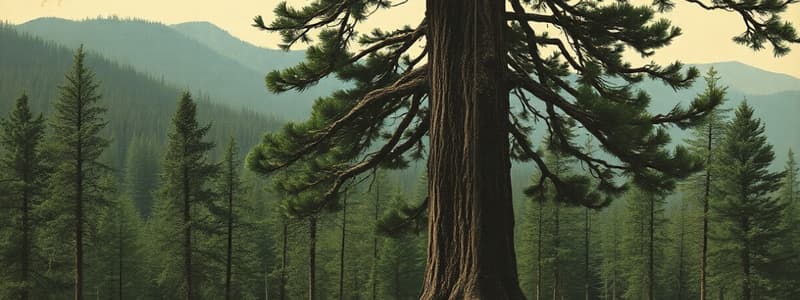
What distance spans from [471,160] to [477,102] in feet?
1.52

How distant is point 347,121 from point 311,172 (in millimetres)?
736

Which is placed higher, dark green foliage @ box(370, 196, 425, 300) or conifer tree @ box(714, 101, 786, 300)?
conifer tree @ box(714, 101, 786, 300)

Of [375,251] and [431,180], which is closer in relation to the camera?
[431,180]

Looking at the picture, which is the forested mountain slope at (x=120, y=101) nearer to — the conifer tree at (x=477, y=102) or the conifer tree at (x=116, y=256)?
the conifer tree at (x=116, y=256)

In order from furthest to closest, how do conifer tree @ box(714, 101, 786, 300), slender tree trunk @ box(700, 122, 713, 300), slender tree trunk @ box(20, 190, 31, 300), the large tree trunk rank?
1. conifer tree @ box(714, 101, 786, 300)
2. slender tree trunk @ box(700, 122, 713, 300)
3. slender tree trunk @ box(20, 190, 31, 300)
4. the large tree trunk

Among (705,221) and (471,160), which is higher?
(471,160)

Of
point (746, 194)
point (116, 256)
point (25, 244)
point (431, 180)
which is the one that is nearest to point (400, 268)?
point (116, 256)

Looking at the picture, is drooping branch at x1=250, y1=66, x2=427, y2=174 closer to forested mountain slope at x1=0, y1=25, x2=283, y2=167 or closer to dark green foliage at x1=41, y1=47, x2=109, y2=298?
dark green foliage at x1=41, y1=47, x2=109, y2=298

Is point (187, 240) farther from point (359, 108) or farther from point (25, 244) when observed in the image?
point (359, 108)

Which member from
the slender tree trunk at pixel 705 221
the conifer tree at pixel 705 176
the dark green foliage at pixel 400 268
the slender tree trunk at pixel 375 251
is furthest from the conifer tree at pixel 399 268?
the slender tree trunk at pixel 705 221

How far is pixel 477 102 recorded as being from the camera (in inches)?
183

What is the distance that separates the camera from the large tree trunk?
4.64 m

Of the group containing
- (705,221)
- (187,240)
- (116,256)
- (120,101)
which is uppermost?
(120,101)

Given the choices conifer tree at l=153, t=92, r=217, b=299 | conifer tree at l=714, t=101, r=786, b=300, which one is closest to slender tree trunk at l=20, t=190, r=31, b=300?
conifer tree at l=153, t=92, r=217, b=299
